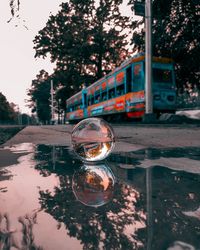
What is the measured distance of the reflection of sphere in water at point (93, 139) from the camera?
1882 millimetres

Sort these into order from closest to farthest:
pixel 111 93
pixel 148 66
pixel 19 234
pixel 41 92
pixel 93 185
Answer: pixel 19 234 < pixel 93 185 < pixel 148 66 < pixel 111 93 < pixel 41 92

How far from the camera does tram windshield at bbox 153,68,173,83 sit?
10.6 m

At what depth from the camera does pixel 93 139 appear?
1.87 metres

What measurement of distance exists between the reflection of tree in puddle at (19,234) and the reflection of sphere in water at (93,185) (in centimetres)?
23

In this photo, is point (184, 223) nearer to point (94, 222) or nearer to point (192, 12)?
point (94, 222)

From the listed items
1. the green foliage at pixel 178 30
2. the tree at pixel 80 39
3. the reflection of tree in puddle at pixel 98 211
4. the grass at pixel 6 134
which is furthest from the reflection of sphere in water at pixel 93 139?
the tree at pixel 80 39

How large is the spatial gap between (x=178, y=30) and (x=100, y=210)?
1288 cm

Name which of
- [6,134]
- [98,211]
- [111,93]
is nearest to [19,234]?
[98,211]

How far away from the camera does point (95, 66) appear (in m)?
27.1

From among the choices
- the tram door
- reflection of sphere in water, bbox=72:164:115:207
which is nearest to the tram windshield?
the tram door

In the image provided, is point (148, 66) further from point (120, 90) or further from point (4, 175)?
point (4, 175)

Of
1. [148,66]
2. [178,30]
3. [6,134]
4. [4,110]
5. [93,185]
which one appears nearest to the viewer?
[93,185]

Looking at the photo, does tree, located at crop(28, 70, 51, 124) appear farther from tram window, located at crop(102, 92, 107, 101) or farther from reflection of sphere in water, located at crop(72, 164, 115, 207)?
reflection of sphere in water, located at crop(72, 164, 115, 207)

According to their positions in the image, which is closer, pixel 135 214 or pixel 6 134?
pixel 135 214
